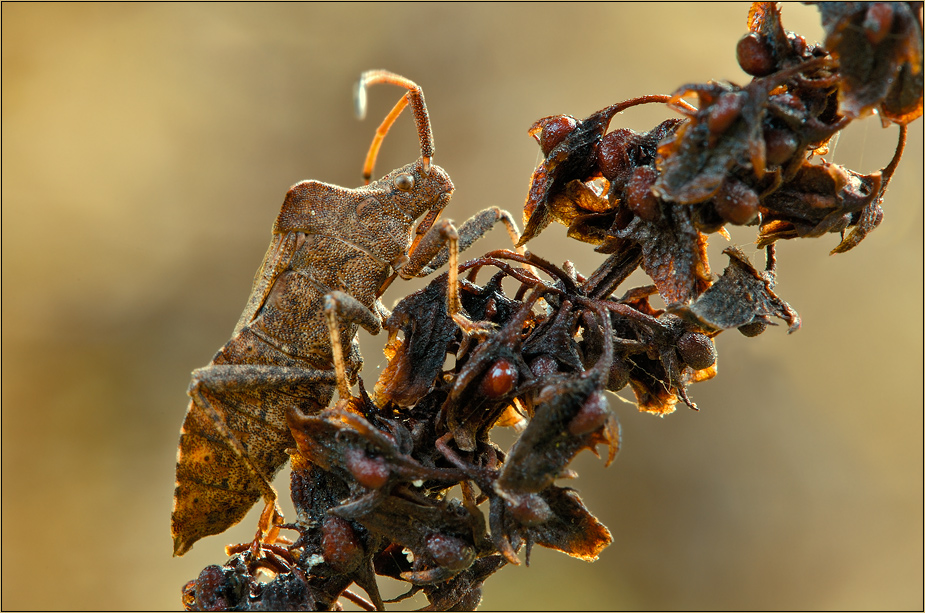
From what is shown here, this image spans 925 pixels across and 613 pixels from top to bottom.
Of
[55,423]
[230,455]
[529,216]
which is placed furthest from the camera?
[55,423]

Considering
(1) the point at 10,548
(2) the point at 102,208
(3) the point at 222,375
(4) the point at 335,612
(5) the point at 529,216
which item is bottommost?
(4) the point at 335,612

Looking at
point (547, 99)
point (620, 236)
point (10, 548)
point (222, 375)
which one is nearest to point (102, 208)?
point (10, 548)

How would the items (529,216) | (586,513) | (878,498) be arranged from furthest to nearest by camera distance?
1. (878,498)
2. (529,216)
3. (586,513)

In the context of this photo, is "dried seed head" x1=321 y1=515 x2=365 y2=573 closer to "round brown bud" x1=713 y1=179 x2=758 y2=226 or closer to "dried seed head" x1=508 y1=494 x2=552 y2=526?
"dried seed head" x1=508 y1=494 x2=552 y2=526

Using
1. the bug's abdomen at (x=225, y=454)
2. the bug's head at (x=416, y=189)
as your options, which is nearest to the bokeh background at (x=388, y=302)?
the bug's head at (x=416, y=189)

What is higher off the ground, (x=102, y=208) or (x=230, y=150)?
(x=230, y=150)

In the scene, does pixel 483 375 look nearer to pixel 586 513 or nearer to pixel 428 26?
pixel 586 513
